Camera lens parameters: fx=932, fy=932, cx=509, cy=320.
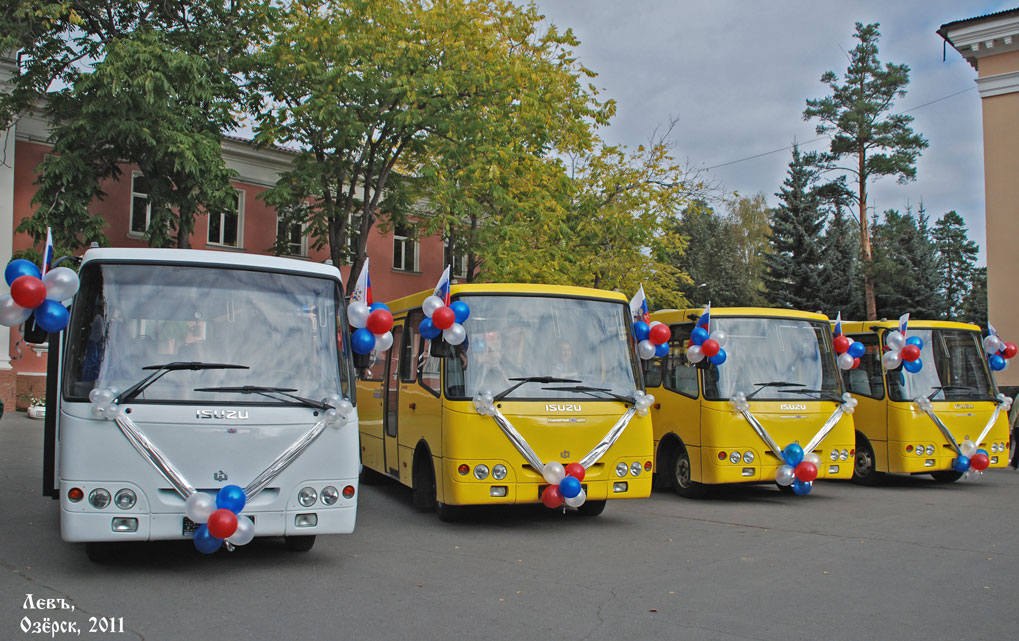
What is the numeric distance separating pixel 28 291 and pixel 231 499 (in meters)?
2.09

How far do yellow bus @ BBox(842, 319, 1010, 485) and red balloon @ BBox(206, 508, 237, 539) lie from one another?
1014 centimetres

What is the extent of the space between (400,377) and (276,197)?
541 inches

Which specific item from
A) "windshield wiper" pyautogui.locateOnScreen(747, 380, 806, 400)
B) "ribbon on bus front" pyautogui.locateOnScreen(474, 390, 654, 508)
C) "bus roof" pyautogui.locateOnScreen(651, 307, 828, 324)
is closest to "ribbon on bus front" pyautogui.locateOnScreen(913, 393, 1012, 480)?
"bus roof" pyautogui.locateOnScreen(651, 307, 828, 324)

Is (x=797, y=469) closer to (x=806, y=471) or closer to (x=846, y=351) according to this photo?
(x=806, y=471)

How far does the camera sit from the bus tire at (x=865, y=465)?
14.0 metres

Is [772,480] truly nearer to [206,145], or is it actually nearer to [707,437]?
[707,437]

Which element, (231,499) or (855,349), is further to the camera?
(855,349)

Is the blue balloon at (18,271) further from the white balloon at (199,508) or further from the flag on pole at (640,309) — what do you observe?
the flag on pole at (640,309)

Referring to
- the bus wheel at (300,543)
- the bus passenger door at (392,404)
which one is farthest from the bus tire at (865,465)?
the bus wheel at (300,543)

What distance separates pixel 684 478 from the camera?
41.3 feet

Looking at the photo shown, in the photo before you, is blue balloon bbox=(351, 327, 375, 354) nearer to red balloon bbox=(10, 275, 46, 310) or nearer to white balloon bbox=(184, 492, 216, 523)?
white balloon bbox=(184, 492, 216, 523)

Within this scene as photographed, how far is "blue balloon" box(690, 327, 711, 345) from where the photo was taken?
1170 centimetres

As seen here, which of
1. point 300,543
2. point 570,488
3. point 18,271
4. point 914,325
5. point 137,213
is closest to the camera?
point 18,271

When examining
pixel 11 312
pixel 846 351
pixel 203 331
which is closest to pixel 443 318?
pixel 203 331
